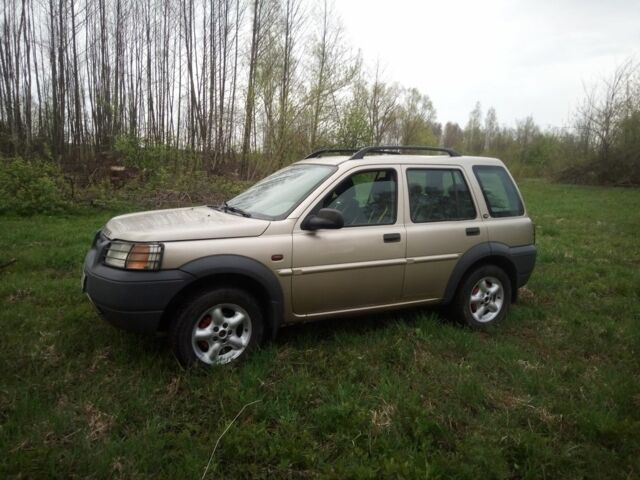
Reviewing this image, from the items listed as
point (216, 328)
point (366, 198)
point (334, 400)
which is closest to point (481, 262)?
point (366, 198)

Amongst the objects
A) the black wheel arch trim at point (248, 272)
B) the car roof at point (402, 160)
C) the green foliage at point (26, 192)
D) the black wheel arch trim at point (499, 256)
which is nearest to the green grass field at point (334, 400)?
the black wheel arch trim at point (248, 272)

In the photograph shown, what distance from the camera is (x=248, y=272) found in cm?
337

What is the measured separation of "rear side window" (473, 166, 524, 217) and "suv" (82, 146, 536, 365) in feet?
0.05

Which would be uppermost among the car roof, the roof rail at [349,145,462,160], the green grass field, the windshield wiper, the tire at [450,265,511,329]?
the roof rail at [349,145,462,160]

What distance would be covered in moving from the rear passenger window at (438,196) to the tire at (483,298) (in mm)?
599

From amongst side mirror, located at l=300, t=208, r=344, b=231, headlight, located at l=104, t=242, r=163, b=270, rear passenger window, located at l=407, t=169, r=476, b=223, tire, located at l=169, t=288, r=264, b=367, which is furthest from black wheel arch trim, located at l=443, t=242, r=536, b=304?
headlight, located at l=104, t=242, r=163, b=270

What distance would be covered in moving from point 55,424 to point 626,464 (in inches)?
130

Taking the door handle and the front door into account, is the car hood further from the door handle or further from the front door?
the door handle

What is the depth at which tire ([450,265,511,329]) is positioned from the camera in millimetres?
4430

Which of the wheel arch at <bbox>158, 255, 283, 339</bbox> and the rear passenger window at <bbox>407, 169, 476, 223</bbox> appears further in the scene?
the rear passenger window at <bbox>407, 169, 476, 223</bbox>

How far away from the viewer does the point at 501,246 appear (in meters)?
4.50

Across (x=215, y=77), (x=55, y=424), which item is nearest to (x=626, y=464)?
(x=55, y=424)

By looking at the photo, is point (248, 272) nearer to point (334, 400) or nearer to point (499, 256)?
point (334, 400)

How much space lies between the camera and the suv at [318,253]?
3236mm
